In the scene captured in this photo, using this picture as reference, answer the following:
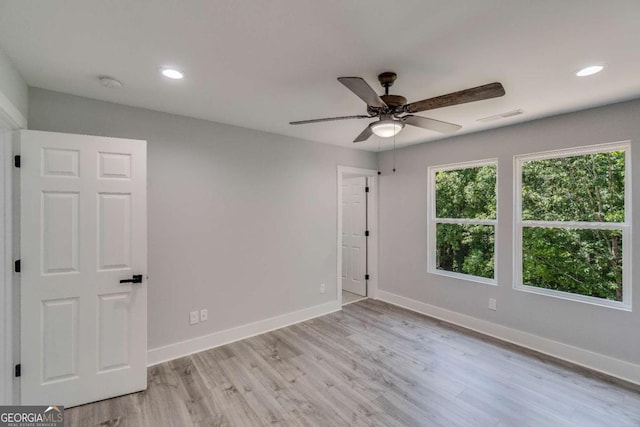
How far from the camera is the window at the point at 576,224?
262cm

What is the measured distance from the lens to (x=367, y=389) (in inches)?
92.8

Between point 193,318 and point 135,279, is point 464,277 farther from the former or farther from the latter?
point 135,279

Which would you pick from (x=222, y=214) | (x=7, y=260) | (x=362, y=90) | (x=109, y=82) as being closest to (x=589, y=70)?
(x=362, y=90)

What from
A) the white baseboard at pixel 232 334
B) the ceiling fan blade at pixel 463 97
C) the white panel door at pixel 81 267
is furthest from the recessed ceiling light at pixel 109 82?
A: the white baseboard at pixel 232 334

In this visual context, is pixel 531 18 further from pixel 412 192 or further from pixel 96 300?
pixel 96 300

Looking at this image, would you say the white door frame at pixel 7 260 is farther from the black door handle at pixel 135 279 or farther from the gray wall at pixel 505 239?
the gray wall at pixel 505 239

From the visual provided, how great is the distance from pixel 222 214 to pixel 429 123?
7.66 ft

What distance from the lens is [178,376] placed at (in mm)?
2562

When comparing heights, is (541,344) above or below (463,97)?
below

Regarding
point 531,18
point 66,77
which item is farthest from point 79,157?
point 531,18

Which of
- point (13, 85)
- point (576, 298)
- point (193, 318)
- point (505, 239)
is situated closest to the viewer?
point (13, 85)

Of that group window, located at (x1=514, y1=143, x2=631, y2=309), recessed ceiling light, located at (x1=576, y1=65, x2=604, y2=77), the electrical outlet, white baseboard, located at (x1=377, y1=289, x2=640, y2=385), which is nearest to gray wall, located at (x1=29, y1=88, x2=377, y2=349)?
the electrical outlet

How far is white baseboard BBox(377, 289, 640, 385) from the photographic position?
8.29ft

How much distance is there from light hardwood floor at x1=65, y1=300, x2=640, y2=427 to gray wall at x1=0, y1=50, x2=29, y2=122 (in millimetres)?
2291
